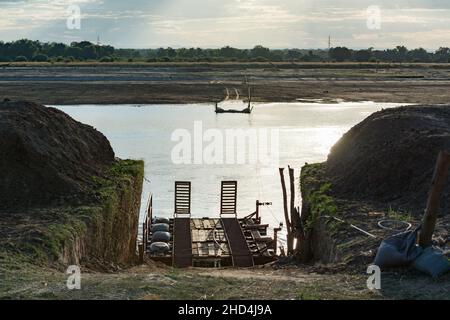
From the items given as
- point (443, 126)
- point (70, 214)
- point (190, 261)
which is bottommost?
point (190, 261)

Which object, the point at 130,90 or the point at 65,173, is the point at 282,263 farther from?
the point at 130,90

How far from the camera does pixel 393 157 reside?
→ 1512 centimetres

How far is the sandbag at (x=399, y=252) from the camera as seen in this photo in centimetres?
931

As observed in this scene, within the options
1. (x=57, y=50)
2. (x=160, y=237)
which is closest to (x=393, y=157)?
(x=160, y=237)

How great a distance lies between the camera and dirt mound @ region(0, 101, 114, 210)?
13727 millimetres

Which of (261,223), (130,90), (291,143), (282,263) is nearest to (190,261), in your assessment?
(282,263)

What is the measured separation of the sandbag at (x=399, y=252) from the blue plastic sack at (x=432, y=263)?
0.12 meters

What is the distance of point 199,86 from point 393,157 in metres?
45.8

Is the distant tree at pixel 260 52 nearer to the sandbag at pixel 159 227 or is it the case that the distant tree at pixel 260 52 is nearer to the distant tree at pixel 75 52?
the distant tree at pixel 75 52

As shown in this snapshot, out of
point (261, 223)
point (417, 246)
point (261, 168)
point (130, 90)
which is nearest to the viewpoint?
point (417, 246)

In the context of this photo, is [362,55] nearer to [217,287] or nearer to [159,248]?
[159,248]
